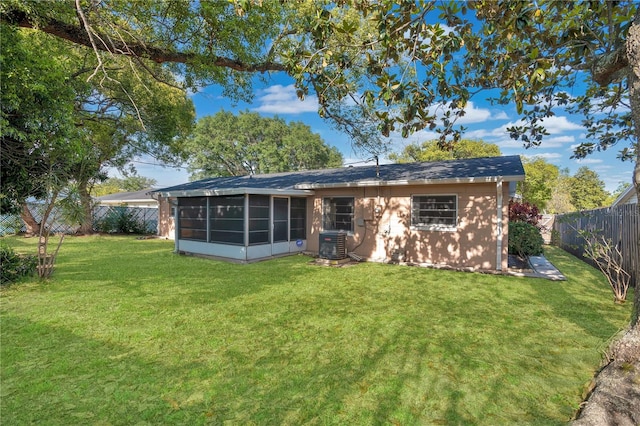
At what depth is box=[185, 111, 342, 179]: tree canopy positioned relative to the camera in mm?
29781

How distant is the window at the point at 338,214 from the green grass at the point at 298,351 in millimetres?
3999

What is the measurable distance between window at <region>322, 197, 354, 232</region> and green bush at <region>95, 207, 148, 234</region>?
44.1 ft

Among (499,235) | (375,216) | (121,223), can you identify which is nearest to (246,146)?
(121,223)

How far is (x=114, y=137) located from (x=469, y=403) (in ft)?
→ 63.2

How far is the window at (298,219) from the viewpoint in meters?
10.8

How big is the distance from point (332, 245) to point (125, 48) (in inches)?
268

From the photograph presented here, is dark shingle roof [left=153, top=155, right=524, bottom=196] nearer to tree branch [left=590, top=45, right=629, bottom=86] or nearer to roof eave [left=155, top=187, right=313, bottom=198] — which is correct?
roof eave [left=155, top=187, right=313, bottom=198]

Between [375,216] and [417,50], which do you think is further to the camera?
[375,216]

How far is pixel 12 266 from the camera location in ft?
21.1

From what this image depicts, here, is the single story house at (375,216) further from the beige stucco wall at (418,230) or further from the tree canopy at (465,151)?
the tree canopy at (465,151)

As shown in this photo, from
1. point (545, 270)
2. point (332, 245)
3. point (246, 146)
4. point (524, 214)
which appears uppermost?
point (246, 146)

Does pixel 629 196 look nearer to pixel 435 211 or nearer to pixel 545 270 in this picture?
pixel 545 270

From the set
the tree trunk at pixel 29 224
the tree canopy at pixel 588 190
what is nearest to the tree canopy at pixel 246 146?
the tree trunk at pixel 29 224

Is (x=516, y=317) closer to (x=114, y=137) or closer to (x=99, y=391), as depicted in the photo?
(x=99, y=391)
